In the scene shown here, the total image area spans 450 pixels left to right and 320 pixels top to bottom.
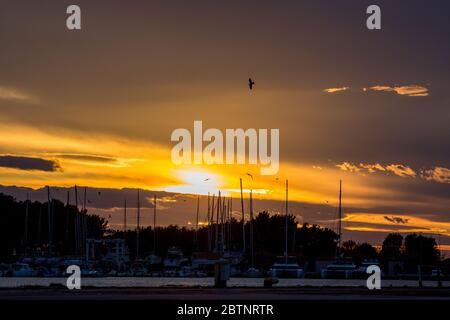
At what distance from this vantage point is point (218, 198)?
159m

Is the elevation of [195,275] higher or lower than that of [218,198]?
lower

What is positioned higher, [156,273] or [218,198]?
[218,198]

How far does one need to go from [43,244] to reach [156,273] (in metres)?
39.3
